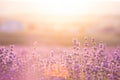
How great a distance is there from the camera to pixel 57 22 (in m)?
2.63

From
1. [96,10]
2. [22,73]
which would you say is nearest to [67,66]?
[22,73]

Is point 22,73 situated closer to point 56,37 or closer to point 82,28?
point 56,37

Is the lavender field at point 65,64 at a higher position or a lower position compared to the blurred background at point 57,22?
lower

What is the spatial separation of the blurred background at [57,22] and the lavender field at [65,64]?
0.21m

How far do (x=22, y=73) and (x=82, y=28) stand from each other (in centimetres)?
69

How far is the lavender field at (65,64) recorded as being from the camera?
2.23 metres

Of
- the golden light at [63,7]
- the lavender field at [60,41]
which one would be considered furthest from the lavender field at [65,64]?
the golden light at [63,7]

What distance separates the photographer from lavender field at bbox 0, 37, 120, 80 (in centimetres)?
223

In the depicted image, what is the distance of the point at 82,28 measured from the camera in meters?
2.56

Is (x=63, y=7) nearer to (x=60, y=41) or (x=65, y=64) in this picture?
(x=60, y=41)

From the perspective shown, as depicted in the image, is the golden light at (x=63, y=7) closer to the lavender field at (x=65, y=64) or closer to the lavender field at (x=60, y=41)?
the lavender field at (x=60, y=41)

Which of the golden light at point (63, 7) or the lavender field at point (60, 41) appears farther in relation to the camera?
the golden light at point (63, 7)

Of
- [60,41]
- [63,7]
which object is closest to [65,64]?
[60,41]

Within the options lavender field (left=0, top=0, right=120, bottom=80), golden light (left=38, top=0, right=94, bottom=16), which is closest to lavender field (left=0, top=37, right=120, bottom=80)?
lavender field (left=0, top=0, right=120, bottom=80)
